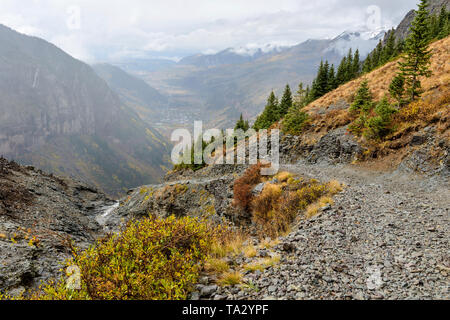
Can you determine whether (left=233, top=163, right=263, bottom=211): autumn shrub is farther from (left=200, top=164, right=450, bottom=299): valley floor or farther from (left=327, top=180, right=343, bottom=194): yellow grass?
Answer: (left=200, top=164, right=450, bottom=299): valley floor

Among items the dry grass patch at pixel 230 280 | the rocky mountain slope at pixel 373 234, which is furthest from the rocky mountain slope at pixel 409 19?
the dry grass patch at pixel 230 280

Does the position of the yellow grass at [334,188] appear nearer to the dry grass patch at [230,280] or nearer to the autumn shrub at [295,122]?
the dry grass patch at [230,280]

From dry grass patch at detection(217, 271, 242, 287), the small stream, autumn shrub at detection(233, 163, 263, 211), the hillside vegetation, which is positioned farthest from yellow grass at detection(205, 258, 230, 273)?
the small stream

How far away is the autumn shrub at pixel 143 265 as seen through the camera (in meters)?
4.56

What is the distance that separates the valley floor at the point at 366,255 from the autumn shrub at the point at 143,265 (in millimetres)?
1242

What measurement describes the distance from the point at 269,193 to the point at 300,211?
15.1ft

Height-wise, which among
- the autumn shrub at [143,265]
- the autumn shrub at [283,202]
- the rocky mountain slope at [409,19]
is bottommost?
the autumn shrub at [283,202]

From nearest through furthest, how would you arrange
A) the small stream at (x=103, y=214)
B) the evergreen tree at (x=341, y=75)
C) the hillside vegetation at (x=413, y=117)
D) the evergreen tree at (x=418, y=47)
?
the hillside vegetation at (x=413, y=117) < the evergreen tree at (x=418, y=47) < the small stream at (x=103, y=214) < the evergreen tree at (x=341, y=75)

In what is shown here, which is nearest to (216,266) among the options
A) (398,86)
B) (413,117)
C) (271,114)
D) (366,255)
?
(366,255)

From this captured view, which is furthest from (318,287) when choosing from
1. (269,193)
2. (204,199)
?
(204,199)

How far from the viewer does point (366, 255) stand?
6348 millimetres

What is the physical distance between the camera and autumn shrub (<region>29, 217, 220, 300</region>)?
456 centimetres
